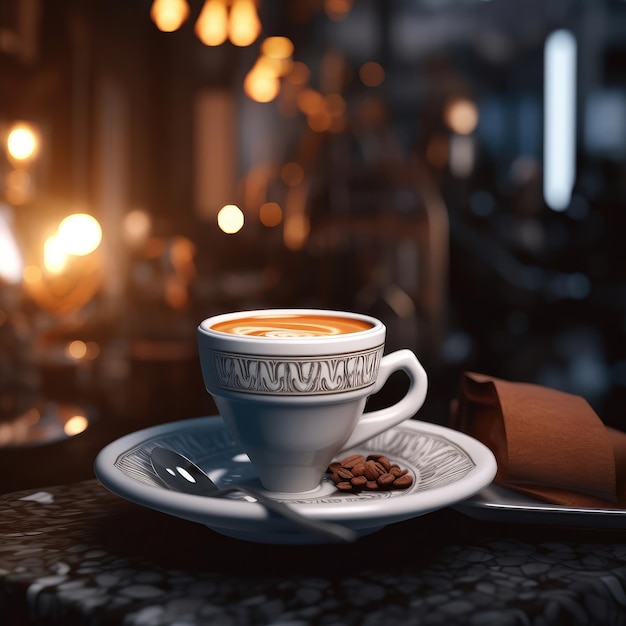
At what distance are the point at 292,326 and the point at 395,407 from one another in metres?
0.10

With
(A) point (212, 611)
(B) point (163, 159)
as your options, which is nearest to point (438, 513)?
(A) point (212, 611)

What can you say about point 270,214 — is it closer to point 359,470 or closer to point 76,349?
point 76,349

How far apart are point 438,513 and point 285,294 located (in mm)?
2269

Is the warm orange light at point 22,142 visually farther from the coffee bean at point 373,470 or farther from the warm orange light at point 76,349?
the coffee bean at point 373,470

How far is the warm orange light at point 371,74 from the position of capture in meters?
4.38

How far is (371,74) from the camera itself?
444 centimetres

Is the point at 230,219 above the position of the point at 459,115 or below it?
below

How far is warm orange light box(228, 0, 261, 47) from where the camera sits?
2197 millimetres

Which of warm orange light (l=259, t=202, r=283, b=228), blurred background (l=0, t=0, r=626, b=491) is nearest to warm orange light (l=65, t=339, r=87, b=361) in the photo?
blurred background (l=0, t=0, r=626, b=491)

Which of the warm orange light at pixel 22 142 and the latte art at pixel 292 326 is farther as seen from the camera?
the warm orange light at pixel 22 142

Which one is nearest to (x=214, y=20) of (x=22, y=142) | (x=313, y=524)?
(x=22, y=142)

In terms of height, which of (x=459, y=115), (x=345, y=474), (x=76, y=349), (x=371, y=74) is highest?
(x=371, y=74)

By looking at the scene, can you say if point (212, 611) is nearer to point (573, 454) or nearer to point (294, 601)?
point (294, 601)

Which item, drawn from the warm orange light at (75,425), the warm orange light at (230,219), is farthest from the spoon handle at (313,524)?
the warm orange light at (230,219)
